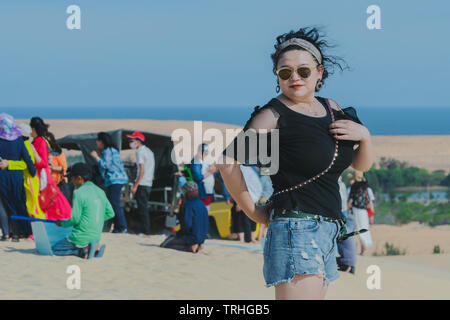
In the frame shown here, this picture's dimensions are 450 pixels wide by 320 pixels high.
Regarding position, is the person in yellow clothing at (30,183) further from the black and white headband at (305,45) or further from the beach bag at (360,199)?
the black and white headband at (305,45)

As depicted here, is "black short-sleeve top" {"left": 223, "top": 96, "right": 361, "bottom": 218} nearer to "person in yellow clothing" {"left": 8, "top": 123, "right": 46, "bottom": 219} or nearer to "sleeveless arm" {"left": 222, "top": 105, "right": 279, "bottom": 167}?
"sleeveless arm" {"left": 222, "top": 105, "right": 279, "bottom": 167}

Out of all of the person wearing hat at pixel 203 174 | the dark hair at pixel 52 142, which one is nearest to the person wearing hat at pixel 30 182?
the dark hair at pixel 52 142

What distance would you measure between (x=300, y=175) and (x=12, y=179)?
7.65m

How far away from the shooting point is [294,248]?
3863 mm

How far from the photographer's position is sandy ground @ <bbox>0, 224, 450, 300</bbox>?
8.56 m

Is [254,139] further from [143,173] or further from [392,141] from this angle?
[392,141]

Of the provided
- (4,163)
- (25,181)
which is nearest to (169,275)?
(25,181)

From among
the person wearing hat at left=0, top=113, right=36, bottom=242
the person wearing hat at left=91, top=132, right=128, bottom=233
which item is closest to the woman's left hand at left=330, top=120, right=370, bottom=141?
the person wearing hat at left=0, top=113, right=36, bottom=242

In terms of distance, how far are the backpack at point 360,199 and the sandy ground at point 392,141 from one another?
2625cm

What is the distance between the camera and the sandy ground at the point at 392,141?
1703 inches

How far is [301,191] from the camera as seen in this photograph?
3.93 m
